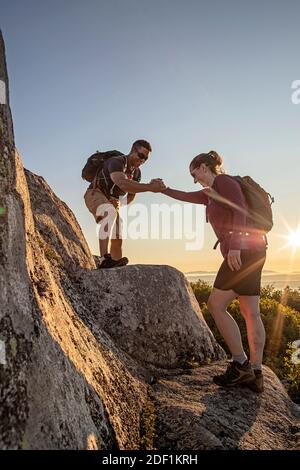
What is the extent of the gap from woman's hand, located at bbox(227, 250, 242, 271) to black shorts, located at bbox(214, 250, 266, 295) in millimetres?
252

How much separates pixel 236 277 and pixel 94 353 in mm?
2494

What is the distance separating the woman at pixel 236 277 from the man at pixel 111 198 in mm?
3043

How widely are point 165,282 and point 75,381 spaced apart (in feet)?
15.8

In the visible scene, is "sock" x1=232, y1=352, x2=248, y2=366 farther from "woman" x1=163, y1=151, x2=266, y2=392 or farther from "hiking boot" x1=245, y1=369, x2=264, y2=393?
"hiking boot" x1=245, y1=369, x2=264, y2=393

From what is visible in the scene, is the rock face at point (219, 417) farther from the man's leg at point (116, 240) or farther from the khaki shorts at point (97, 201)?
the khaki shorts at point (97, 201)

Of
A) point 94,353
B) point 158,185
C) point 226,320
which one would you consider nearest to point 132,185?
point 158,185

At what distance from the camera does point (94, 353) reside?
5277mm

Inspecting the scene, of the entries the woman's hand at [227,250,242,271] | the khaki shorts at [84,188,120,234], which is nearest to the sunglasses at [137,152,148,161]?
the khaki shorts at [84,188,120,234]

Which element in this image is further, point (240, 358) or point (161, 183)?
point (161, 183)

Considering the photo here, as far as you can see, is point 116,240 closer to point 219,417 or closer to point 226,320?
point 226,320

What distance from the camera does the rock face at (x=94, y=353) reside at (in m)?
3.29

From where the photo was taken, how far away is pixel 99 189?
9.55m

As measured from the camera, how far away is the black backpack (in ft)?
31.6
